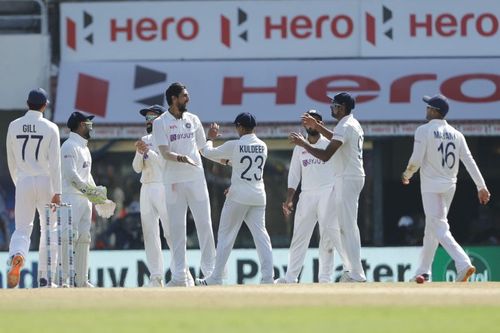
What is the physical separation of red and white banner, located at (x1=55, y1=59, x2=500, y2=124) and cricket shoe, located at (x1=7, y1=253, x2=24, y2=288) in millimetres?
10590

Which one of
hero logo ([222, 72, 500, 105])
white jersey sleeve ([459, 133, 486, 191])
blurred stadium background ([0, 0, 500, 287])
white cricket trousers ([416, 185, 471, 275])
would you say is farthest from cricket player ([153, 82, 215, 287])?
hero logo ([222, 72, 500, 105])

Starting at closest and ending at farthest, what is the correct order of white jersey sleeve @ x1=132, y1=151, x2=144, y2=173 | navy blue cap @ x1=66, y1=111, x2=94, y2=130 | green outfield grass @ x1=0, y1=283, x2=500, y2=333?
1. green outfield grass @ x1=0, y1=283, x2=500, y2=333
2. navy blue cap @ x1=66, y1=111, x2=94, y2=130
3. white jersey sleeve @ x1=132, y1=151, x2=144, y2=173

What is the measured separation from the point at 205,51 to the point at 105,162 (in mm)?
2570

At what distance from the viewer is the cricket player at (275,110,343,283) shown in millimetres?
20594

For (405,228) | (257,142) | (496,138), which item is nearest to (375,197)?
(405,228)

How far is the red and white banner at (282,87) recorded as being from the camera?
28531mm

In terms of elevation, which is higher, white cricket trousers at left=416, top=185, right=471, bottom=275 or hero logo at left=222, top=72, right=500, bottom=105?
hero logo at left=222, top=72, right=500, bottom=105

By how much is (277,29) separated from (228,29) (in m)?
0.84

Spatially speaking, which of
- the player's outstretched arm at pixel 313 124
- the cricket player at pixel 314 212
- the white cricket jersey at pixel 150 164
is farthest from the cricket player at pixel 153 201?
the player's outstretched arm at pixel 313 124

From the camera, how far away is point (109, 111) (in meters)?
28.8

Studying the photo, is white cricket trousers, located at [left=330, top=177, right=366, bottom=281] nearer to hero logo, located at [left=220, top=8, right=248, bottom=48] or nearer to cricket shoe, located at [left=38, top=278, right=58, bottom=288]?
cricket shoe, located at [left=38, top=278, right=58, bottom=288]

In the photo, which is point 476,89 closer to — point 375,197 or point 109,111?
point 375,197

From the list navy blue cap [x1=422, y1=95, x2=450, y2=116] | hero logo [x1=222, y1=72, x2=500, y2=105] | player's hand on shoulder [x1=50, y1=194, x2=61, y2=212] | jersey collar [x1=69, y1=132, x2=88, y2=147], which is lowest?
player's hand on shoulder [x1=50, y1=194, x2=61, y2=212]

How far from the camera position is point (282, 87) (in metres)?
28.8
